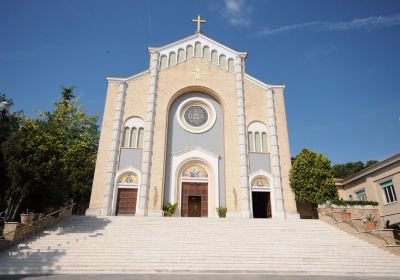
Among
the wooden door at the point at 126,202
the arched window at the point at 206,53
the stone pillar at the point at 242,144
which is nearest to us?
the wooden door at the point at 126,202

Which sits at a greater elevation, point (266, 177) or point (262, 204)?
point (266, 177)

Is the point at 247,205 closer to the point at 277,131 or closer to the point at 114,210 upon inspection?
the point at 277,131

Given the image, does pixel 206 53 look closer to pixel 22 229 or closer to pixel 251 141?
pixel 251 141

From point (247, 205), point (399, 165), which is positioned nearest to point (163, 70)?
point (247, 205)

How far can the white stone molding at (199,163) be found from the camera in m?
21.0

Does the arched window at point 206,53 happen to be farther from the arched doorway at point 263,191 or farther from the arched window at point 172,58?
the arched doorway at point 263,191

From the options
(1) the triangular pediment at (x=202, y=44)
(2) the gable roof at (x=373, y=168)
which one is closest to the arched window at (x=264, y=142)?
(1) the triangular pediment at (x=202, y=44)

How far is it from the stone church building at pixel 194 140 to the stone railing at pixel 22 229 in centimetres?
415

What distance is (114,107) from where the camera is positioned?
22328mm

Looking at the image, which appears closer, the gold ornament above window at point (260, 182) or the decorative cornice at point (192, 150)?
the gold ornament above window at point (260, 182)

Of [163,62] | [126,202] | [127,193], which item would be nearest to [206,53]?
[163,62]

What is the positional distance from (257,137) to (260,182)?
367cm

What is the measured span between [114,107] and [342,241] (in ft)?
58.0

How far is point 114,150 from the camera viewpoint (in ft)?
68.4
